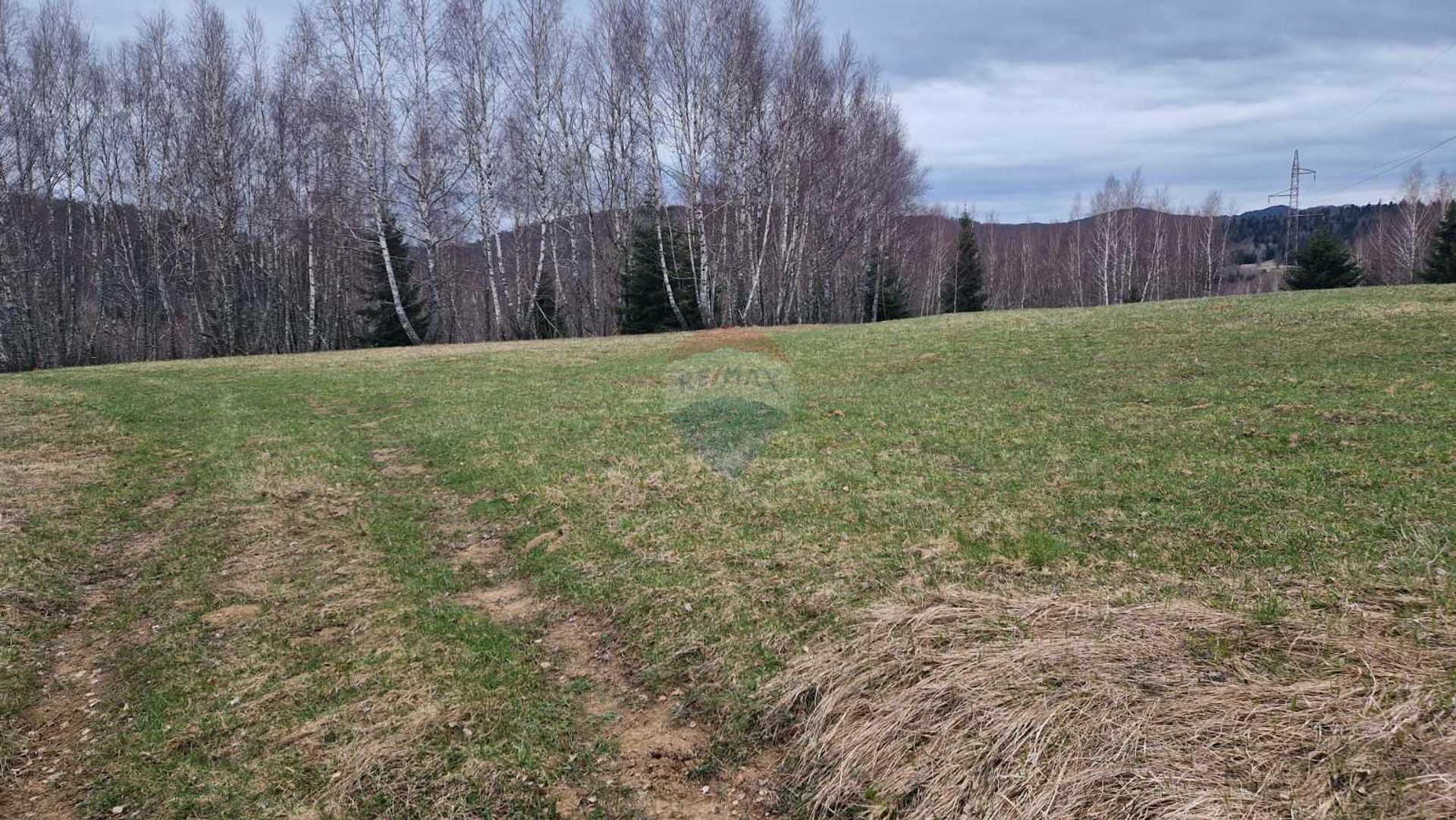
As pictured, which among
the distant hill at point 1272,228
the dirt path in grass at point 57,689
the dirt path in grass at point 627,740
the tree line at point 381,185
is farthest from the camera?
the distant hill at point 1272,228

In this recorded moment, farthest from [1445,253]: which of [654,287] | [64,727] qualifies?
[64,727]

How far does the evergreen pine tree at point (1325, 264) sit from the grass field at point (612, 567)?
25367mm

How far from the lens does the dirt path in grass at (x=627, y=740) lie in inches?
135

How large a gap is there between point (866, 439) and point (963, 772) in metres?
6.69

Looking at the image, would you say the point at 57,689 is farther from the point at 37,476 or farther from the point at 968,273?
the point at 968,273

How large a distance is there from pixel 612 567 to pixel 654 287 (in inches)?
1090

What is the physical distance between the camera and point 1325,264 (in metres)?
32.4

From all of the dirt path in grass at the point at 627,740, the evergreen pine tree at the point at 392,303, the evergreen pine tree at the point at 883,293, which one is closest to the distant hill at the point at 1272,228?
the evergreen pine tree at the point at 883,293

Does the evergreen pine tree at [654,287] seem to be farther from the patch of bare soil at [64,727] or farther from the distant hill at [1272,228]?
the distant hill at [1272,228]

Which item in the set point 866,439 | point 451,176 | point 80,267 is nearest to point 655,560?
point 866,439

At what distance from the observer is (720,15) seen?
29172 millimetres

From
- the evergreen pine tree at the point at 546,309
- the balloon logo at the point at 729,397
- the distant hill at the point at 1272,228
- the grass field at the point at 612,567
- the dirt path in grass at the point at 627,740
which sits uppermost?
the distant hill at the point at 1272,228

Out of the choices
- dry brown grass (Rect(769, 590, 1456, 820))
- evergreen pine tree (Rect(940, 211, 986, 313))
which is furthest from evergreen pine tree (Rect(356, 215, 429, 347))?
evergreen pine tree (Rect(940, 211, 986, 313))

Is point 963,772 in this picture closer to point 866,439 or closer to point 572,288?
point 866,439
